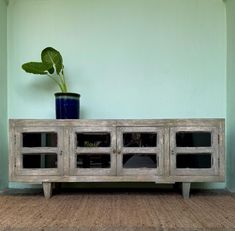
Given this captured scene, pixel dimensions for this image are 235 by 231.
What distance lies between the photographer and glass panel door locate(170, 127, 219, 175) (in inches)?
65.3

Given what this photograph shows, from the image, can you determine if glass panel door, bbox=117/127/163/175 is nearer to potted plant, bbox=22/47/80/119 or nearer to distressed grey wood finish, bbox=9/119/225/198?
distressed grey wood finish, bbox=9/119/225/198

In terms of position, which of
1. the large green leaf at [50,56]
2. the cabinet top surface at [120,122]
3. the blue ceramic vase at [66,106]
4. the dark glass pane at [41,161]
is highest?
the large green leaf at [50,56]

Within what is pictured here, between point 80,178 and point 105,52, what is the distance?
2.88 feet

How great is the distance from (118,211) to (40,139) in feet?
2.02

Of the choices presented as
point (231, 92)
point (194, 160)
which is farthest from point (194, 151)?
point (231, 92)

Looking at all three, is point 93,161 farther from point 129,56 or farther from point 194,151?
point 129,56

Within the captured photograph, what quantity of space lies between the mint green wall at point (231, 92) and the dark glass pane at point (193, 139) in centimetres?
29

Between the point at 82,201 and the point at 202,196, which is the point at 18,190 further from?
the point at 202,196

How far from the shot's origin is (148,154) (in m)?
1.67

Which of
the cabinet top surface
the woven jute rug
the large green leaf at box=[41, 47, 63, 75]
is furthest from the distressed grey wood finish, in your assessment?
the large green leaf at box=[41, 47, 63, 75]

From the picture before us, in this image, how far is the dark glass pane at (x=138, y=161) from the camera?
1671 mm

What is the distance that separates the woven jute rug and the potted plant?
0.50 metres

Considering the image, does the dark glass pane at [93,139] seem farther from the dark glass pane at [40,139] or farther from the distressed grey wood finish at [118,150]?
the dark glass pane at [40,139]

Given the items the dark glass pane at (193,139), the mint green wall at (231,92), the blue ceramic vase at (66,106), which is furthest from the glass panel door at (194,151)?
the blue ceramic vase at (66,106)
